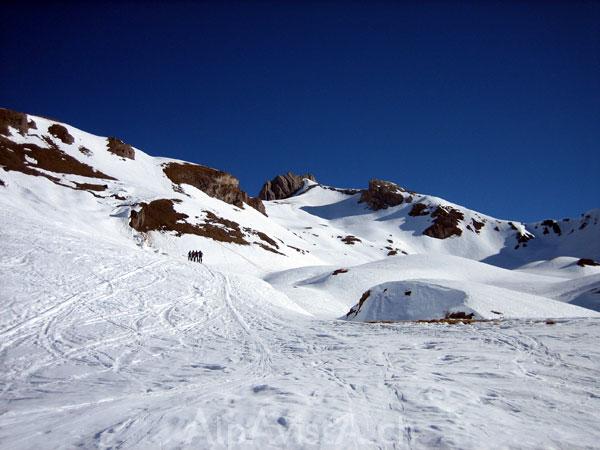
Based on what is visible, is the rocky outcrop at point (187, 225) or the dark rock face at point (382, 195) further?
the dark rock face at point (382, 195)

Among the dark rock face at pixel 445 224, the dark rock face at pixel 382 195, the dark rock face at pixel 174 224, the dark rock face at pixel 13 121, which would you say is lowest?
the dark rock face at pixel 174 224

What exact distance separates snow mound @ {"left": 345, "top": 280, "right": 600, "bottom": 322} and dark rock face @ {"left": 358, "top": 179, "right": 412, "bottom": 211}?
459 feet

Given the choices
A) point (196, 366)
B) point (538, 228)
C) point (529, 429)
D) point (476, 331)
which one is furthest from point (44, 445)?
point (538, 228)

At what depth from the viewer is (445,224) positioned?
5285 inches

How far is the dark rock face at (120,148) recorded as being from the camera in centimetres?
7831

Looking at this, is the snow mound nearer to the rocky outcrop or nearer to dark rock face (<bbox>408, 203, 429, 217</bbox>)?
the rocky outcrop

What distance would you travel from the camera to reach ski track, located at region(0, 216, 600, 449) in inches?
182

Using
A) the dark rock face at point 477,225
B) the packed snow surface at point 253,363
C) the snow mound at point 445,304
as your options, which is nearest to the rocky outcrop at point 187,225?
the packed snow surface at point 253,363

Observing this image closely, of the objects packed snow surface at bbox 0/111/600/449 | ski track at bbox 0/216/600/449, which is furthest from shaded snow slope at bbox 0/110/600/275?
ski track at bbox 0/216/600/449

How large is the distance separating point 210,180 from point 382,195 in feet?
310

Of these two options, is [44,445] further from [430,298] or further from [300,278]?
[300,278]

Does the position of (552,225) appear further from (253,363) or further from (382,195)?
(253,363)

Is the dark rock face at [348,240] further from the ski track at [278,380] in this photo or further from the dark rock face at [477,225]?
the ski track at [278,380]

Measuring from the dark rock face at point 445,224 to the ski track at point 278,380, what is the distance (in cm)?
12739
